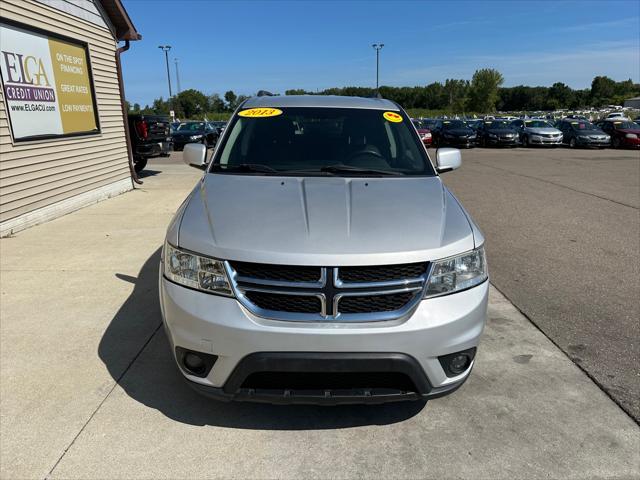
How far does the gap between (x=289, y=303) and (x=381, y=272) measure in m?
0.46

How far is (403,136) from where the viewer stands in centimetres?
376

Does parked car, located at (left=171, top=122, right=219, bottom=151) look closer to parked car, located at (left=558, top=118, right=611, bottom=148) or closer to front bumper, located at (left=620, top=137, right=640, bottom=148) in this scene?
parked car, located at (left=558, top=118, right=611, bottom=148)

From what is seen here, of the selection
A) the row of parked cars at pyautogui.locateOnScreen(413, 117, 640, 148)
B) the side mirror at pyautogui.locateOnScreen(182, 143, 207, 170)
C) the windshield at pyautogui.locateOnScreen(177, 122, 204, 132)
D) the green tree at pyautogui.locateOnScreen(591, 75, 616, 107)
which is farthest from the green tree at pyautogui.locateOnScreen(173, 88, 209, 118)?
the green tree at pyautogui.locateOnScreen(591, 75, 616, 107)

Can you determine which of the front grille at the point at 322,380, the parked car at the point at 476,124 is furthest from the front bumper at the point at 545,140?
the front grille at the point at 322,380

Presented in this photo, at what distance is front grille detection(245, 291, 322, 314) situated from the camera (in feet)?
7.20

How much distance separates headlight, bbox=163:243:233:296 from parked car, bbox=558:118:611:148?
25.6m

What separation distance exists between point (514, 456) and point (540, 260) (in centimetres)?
364

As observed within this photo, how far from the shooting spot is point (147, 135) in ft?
39.3

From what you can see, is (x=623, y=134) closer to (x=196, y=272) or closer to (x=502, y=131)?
(x=502, y=131)

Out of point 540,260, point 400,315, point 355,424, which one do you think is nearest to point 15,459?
point 355,424

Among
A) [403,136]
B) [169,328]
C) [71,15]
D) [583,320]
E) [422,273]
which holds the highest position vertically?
[71,15]

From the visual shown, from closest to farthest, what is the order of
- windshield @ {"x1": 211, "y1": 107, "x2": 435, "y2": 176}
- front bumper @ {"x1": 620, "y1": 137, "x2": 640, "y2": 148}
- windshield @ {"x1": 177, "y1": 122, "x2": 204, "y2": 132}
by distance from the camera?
windshield @ {"x1": 211, "y1": 107, "x2": 435, "y2": 176}
front bumper @ {"x1": 620, "y1": 137, "x2": 640, "y2": 148}
windshield @ {"x1": 177, "y1": 122, "x2": 204, "y2": 132}

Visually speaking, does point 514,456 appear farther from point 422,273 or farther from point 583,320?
point 583,320

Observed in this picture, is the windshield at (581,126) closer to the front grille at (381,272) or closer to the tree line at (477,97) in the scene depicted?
the front grille at (381,272)
